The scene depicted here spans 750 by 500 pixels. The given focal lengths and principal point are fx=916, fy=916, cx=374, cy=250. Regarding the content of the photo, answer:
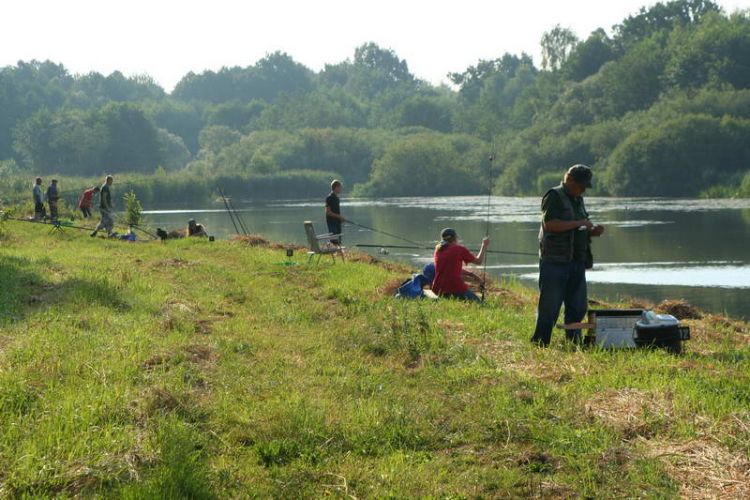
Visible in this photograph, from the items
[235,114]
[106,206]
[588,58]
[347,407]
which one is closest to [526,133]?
[588,58]

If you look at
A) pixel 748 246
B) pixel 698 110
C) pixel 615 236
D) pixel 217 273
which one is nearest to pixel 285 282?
pixel 217 273

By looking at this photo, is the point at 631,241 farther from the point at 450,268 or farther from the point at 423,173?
the point at 423,173

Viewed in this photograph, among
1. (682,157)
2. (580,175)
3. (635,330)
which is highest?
(682,157)

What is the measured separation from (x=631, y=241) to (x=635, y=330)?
2771 cm

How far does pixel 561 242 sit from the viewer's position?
948 centimetres

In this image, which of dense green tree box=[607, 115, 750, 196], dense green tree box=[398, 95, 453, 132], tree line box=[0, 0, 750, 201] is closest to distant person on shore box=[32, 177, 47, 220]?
tree line box=[0, 0, 750, 201]

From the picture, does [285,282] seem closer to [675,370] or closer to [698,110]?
[675,370]

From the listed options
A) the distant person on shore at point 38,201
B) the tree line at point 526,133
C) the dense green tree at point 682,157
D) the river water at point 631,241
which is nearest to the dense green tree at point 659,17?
the tree line at point 526,133

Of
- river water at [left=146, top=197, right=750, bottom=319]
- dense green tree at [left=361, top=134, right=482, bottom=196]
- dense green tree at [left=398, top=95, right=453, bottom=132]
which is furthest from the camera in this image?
dense green tree at [left=398, top=95, right=453, bottom=132]

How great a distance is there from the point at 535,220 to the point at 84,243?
2966 cm

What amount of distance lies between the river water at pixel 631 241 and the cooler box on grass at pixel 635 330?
10.5m

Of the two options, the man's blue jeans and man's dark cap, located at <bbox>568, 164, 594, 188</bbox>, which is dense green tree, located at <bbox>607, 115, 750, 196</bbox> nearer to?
the man's blue jeans

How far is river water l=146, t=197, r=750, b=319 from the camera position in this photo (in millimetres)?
23031

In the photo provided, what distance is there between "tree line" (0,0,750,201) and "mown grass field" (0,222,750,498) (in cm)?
4760
